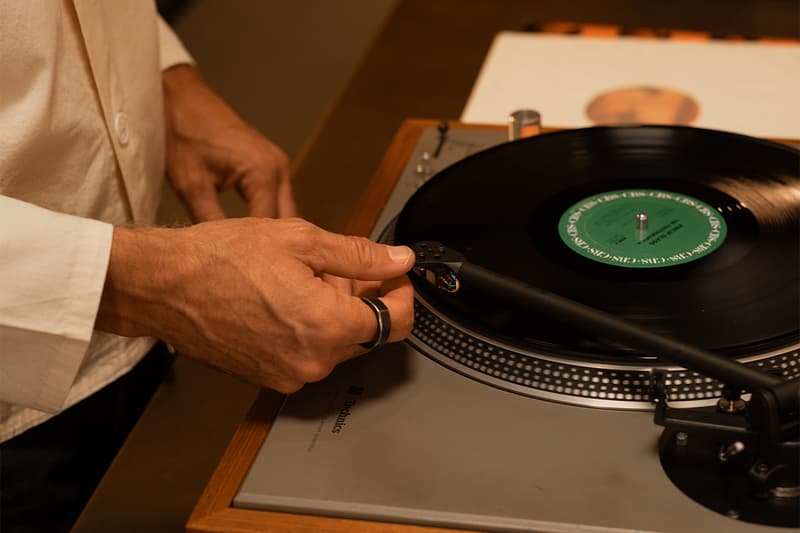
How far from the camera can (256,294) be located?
0.76 meters

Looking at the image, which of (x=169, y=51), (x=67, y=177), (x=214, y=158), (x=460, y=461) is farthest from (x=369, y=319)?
(x=169, y=51)

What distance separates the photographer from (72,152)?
999mm

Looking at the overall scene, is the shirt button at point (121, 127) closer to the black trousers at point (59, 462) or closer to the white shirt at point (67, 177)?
the white shirt at point (67, 177)

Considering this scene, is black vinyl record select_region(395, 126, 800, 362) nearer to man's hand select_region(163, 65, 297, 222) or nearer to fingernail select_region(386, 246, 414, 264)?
fingernail select_region(386, 246, 414, 264)

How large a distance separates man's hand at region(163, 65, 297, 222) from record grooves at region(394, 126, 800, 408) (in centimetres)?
32

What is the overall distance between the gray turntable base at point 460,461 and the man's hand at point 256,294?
0.05 metres

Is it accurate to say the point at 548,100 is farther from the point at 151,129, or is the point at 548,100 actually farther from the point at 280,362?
the point at 280,362

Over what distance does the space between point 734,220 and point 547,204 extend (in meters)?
0.18

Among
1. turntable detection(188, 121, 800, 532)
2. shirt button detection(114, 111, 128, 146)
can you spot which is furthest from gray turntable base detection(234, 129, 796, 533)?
shirt button detection(114, 111, 128, 146)

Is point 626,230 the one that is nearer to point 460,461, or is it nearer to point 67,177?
point 460,461

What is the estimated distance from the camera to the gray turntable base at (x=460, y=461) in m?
0.64

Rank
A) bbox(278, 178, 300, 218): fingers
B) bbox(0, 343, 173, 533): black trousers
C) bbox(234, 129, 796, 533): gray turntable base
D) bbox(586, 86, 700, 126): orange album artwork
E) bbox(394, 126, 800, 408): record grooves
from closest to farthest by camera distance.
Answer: bbox(234, 129, 796, 533): gray turntable base, bbox(394, 126, 800, 408): record grooves, bbox(0, 343, 173, 533): black trousers, bbox(278, 178, 300, 218): fingers, bbox(586, 86, 700, 126): orange album artwork

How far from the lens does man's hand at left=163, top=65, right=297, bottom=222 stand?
48.6 inches

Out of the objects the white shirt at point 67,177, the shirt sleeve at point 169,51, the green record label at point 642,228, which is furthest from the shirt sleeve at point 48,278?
the shirt sleeve at point 169,51
